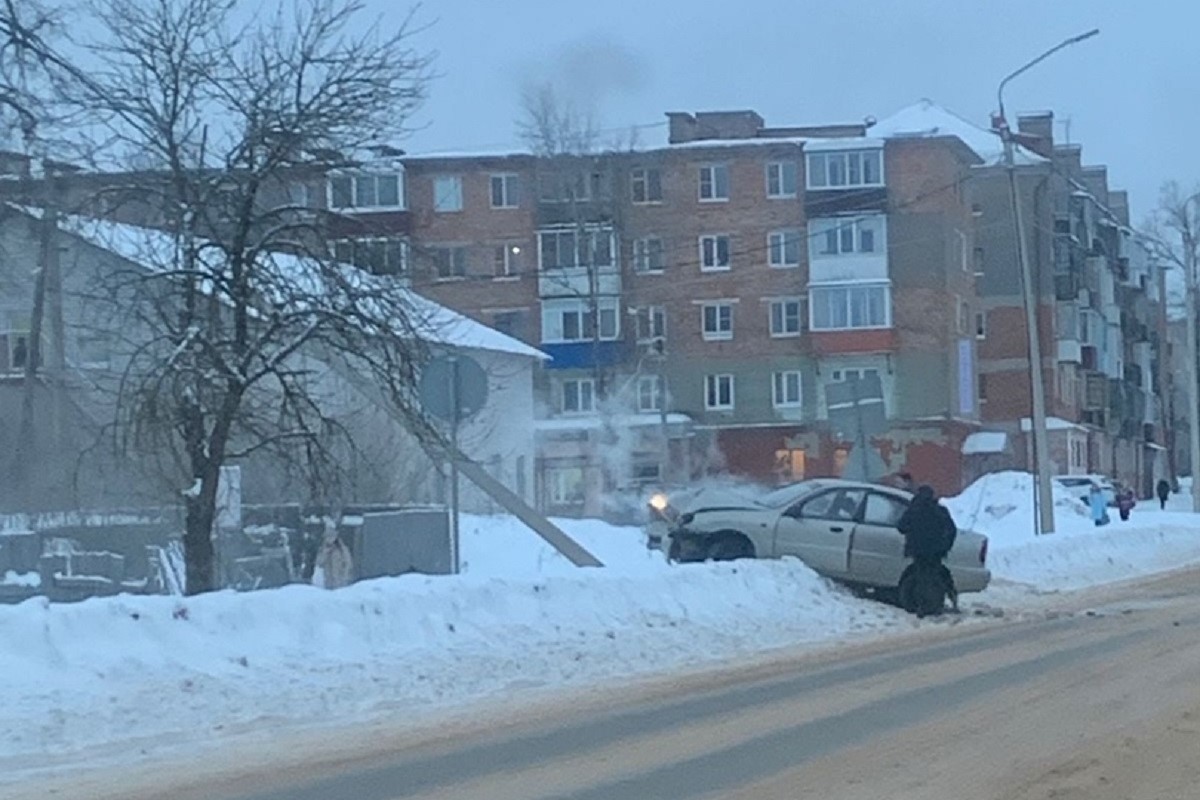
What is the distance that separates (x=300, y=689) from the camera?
1529 cm

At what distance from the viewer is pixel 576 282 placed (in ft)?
256

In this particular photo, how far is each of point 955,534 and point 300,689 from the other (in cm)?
1186

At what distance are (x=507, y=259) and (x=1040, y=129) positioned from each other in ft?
103

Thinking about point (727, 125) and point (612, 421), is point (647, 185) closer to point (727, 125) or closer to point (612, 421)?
point (727, 125)

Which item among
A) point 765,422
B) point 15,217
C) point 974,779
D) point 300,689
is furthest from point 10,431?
point 765,422

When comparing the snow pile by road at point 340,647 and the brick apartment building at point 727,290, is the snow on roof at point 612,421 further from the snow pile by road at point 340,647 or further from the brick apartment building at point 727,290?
the snow pile by road at point 340,647

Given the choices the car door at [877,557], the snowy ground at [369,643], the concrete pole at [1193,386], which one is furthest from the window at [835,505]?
Result: the concrete pole at [1193,386]

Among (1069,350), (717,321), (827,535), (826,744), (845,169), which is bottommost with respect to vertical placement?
(826,744)

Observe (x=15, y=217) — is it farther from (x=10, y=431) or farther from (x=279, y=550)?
(x=10, y=431)

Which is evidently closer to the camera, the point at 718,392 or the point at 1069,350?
the point at 718,392

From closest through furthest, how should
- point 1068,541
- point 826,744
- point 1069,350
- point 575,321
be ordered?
point 826,744
point 1068,541
point 575,321
point 1069,350

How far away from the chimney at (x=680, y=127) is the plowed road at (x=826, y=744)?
62.7 m

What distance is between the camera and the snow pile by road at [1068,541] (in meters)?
34.1

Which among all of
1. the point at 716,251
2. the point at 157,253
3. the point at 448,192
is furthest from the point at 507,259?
the point at 157,253
